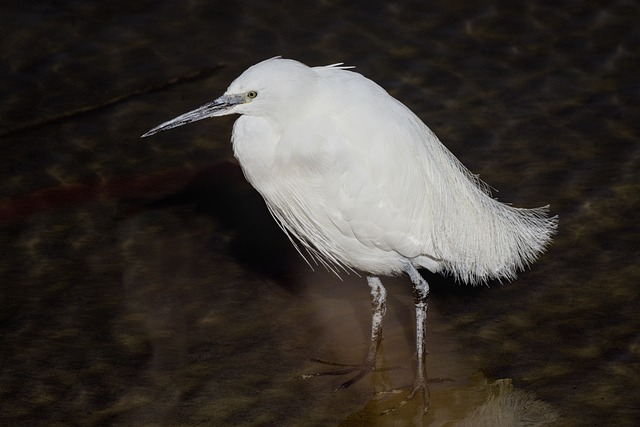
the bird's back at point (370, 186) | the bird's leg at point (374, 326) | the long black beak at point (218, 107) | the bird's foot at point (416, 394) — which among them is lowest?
the bird's foot at point (416, 394)

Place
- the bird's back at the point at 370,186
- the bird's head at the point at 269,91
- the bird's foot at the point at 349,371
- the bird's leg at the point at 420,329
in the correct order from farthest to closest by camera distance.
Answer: the bird's foot at the point at 349,371, the bird's leg at the point at 420,329, the bird's back at the point at 370,186, the bird's head at the point at 269,91

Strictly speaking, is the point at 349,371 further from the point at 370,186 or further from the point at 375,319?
the point at 370,186

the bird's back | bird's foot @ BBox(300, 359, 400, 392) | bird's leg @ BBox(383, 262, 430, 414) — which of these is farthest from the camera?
bird's foot @ BBox(300, 359, 400, 392)

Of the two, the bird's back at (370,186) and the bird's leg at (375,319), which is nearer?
the bird's back at (370,186)

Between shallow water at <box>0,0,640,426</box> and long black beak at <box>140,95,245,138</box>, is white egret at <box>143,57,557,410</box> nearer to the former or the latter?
long black beak at <box>140,95,245,138</box>

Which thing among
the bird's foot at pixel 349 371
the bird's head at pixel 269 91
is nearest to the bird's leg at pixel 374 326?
the bird's foot at pixel 349 371

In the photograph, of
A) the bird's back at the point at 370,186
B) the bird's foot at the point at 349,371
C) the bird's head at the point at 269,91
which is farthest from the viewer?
the bird's foot at the point at 349,371

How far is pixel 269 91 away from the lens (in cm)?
344

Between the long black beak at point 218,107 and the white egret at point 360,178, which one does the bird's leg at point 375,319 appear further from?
the long black beak at point 218,107

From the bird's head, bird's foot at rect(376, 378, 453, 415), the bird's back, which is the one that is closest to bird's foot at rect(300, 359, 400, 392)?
bird's foot at rect(376, 378, 453, 415)

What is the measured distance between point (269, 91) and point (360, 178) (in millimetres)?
467

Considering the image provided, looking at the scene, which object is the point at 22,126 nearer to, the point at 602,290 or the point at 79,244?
the point at 79,244

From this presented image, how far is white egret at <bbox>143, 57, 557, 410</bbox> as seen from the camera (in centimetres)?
353

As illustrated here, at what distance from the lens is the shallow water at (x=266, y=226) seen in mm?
3900
